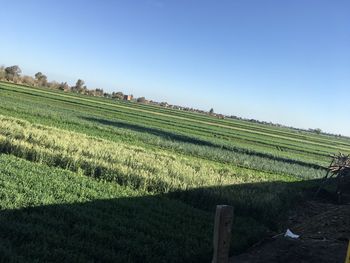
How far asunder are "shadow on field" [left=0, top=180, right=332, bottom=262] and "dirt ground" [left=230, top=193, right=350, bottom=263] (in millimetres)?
461

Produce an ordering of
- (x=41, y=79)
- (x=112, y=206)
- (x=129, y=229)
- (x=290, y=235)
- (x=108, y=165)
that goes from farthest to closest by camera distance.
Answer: (x=41, y=79), (x=108, y=165), (x=290, y=235), (x=112, y=206), (x=129, y=229)

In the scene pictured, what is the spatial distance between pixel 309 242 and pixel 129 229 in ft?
14.5

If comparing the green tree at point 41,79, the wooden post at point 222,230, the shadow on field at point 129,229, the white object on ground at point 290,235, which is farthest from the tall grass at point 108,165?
the green tree at point 41,79

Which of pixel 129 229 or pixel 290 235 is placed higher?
pixel 129 229

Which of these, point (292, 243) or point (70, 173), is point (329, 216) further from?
point (70, 173)

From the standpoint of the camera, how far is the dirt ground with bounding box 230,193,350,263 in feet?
30.5

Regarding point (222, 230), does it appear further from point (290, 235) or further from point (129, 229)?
point (290, 235)

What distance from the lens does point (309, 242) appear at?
1074cm

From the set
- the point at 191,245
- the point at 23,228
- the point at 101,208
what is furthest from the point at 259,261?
the point at 23,228

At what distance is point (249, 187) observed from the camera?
1684cm

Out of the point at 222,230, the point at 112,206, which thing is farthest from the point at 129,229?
the point at 222,230

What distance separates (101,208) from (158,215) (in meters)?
1.33

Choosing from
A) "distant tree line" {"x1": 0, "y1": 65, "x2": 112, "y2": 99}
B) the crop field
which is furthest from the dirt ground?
"distant tree line" {"x1": 0, "y1": 65, "x2": 112, "y2": 99}

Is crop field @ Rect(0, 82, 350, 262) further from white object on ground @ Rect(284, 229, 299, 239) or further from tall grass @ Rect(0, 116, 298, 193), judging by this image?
white object on ground @ Rect(284, 229, 299, 239)
